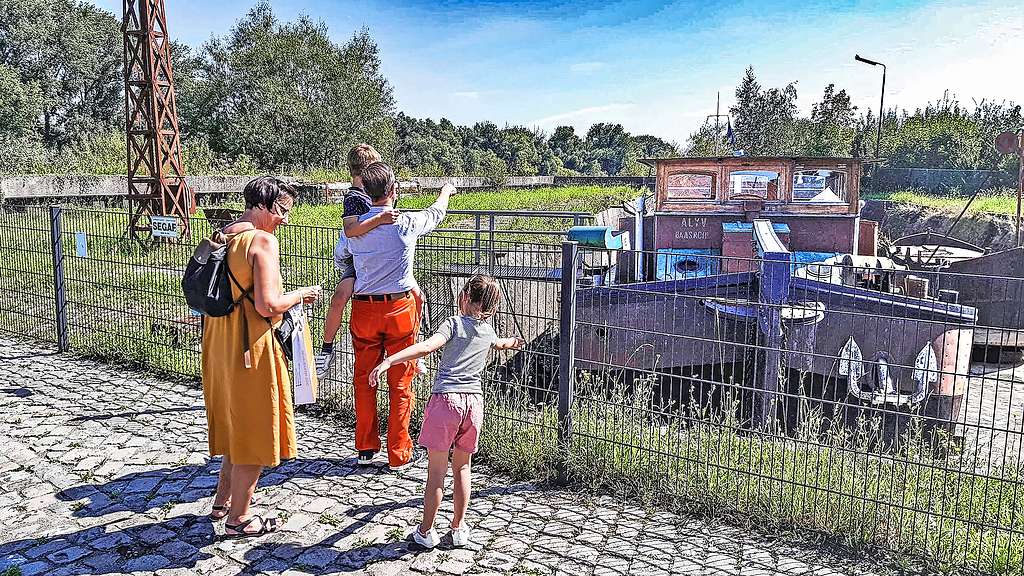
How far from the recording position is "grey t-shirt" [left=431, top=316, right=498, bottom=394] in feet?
13.5

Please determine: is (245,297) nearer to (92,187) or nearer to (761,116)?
(92,187)

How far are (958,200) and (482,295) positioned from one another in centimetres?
3860

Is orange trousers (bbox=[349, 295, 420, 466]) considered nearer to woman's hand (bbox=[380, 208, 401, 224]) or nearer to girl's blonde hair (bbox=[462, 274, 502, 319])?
woman's hand (bbox=[380, 208, 401, 224])

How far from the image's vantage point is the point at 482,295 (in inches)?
161

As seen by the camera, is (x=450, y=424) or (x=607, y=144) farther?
(x=607, y=144)

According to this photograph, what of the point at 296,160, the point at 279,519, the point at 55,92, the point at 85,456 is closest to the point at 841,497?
the point at 279,519

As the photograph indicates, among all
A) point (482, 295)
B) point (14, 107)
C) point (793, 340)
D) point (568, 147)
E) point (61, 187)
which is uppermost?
point (568, 147)

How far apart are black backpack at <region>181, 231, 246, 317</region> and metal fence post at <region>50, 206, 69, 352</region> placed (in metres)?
5.08

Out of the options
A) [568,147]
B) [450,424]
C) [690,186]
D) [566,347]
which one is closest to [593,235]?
[690,186]

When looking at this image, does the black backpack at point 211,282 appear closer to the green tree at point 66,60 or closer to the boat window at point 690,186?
the boat window at point 690,186

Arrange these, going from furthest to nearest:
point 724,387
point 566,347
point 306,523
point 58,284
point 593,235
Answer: point 593,235, point 58,284, point 724,387, point 566,347, point 306,523

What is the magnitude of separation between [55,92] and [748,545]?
51.7m

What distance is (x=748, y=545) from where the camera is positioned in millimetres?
4422

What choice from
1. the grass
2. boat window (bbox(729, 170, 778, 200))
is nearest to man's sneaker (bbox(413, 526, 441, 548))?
boat window (bbox(729, 170, 778, 200))
